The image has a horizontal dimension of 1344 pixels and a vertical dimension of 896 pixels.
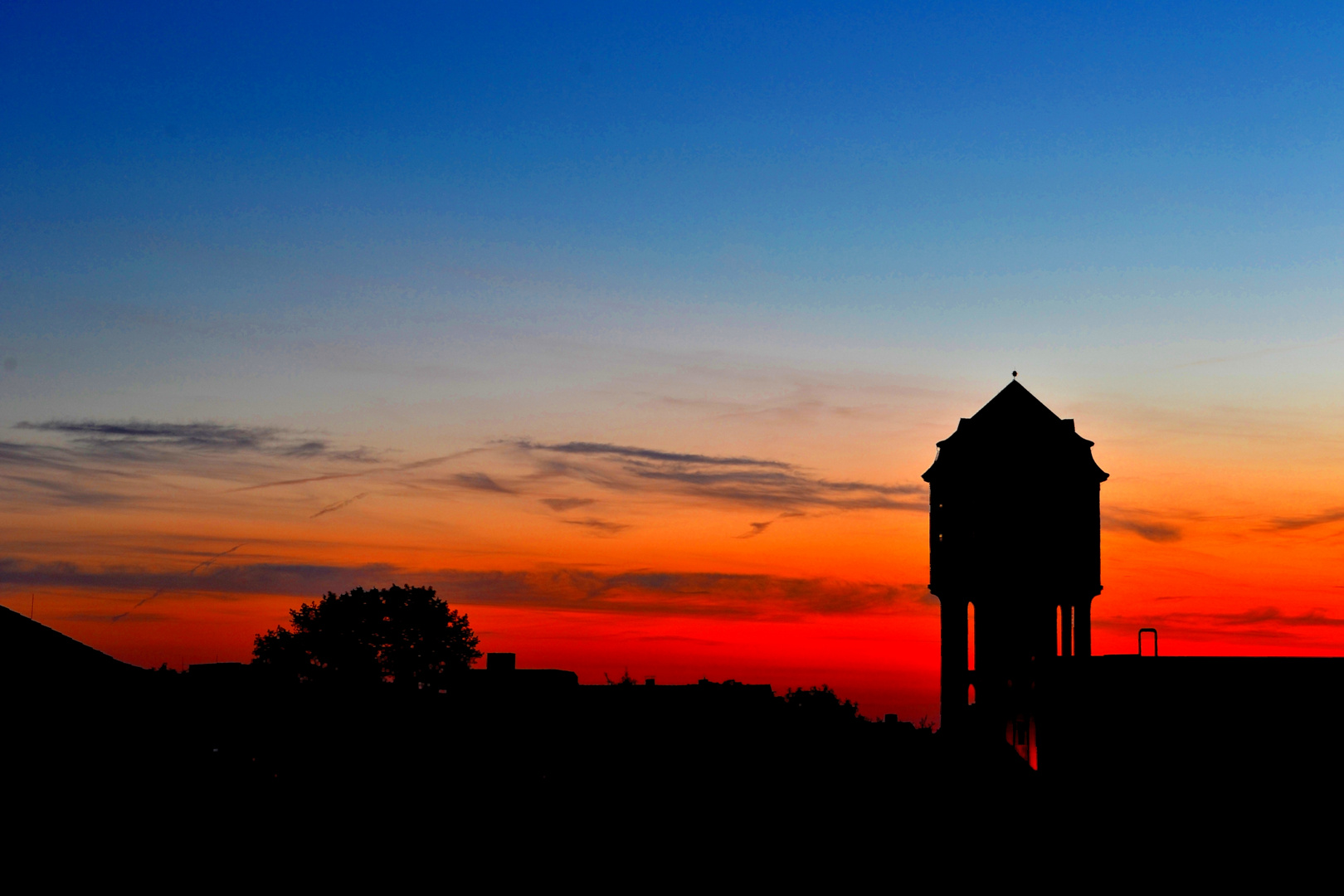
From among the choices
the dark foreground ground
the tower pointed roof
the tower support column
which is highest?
the tower pointed roof

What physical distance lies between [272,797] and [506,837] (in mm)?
11880

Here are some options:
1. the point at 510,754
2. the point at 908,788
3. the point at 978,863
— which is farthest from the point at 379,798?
the point at 978,863

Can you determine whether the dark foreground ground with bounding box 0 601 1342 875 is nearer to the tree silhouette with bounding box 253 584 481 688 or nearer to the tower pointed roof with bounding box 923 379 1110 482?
the tower pointed roof with bounding box 923 379 1110 482

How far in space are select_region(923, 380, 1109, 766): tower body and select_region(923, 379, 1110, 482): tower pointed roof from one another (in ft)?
0.12

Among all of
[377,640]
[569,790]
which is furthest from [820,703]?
[569,790]

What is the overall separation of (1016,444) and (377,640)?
258 ft

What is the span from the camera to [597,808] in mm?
50250

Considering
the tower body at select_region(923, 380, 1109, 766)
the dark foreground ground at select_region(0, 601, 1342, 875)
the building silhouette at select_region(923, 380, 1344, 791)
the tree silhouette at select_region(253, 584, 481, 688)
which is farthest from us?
the tree silhouette at select_region(253, 584, 481, 688)

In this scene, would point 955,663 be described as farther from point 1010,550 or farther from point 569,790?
point 569,790

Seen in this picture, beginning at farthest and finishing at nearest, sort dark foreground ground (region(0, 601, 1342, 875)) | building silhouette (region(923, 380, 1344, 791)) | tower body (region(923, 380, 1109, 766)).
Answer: tower body (region(923, 380, 1109, 766))
building silhouette (region(923, 380, 1344, 791))
dark foreground ground (region(0, 601, 1342, 875))

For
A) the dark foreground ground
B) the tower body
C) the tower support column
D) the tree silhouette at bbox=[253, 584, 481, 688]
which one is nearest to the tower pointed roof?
the tower body

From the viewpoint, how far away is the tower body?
4803 centimetres

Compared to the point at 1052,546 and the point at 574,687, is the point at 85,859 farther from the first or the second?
the point at 574,687

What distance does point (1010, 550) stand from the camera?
48.4 metres
